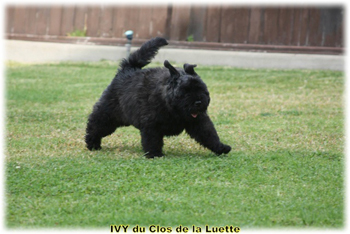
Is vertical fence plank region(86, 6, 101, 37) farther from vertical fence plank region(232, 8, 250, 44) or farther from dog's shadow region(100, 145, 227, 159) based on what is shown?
dog's shadow region(100, 145, 227, 159)

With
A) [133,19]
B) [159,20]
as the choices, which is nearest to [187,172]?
[159,20]

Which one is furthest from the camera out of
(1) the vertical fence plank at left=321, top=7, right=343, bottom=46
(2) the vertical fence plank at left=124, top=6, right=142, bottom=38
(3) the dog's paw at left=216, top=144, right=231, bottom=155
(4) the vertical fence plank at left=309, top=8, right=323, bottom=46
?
(2) the vertical fence plank at left=124, top=6, right=142, bottom=38

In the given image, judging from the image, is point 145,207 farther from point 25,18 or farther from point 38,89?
point 25,18

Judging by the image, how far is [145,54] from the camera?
24.0 ft

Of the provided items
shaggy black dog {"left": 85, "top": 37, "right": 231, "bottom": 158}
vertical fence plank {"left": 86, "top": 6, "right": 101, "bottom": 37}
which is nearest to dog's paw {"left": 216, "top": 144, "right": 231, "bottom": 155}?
shaggy black dog {"left": 85, "top": 37, "right": 231, "bottom": 158}

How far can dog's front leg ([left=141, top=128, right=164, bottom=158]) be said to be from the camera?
257 inches

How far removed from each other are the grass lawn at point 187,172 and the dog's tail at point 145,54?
1154 mm

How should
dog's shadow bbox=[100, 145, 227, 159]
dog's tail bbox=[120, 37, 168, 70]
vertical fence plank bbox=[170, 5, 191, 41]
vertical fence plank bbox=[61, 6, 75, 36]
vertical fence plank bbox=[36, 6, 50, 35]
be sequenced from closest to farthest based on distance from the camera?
1. dog's shadow bbox=[100, 145, 227, 159]
2. dog's tail bbox=[120, 37, 168, 70]
3. vertical fence plank bbox=[170, 5, 191, 41]
4. vertical fence plank bbox=[61, 6, 75, 36]
5. vertical fence plank bbox=[36, 6, 50, 35]

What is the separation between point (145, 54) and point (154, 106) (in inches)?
42.7

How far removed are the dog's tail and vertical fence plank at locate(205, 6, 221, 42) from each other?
26.0 feet

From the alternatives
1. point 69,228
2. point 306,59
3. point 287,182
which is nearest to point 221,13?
point 306,59

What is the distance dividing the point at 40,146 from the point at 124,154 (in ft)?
4.27

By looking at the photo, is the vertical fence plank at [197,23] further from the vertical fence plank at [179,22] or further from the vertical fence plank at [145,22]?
the vertical fence plank at [145,22]

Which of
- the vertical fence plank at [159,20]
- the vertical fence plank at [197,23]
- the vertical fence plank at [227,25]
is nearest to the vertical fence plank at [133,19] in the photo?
the vertical fence plank at [159,20]
